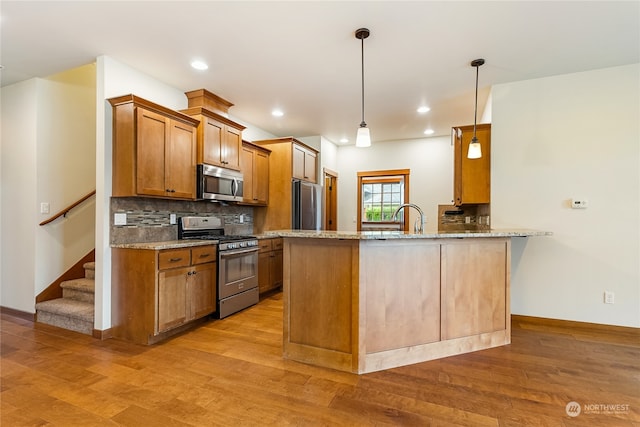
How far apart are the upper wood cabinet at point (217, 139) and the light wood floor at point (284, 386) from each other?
205 centimetres

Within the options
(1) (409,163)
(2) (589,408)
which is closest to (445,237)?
(2) (589,408)

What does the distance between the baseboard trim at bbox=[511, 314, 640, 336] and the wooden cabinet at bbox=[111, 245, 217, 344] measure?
11.8ft

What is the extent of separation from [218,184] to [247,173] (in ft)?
3.00

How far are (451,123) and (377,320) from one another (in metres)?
4.16

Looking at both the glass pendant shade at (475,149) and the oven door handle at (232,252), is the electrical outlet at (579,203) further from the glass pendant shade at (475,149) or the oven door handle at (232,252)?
the oven door handle at (232,252)

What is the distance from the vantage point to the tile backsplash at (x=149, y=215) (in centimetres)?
305

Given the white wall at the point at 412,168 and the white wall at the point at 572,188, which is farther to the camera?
the white wall at the point at 412,168

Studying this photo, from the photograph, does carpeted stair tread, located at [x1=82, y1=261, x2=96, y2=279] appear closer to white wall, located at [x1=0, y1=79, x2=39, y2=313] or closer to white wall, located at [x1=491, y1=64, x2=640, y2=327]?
white wall, located at [x1=0, y1=79, x2=39, y2=313]

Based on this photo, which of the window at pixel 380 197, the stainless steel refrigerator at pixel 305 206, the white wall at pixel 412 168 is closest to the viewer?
the stainless steel refrigerator at pixel 305 206

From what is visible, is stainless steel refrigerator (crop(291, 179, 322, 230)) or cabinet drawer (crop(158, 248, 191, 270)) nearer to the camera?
cabinet drawer (crop(158, 248, 191, 270))

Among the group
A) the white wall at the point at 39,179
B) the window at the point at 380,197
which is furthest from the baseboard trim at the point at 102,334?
the window at the point at 380,197

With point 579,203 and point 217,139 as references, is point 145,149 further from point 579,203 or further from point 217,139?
point 579,203

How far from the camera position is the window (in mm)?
6629

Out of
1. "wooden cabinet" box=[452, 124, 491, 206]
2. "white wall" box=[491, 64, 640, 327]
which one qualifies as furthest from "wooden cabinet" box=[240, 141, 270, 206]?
"white wall" box=[491, 64, 640, 327]
